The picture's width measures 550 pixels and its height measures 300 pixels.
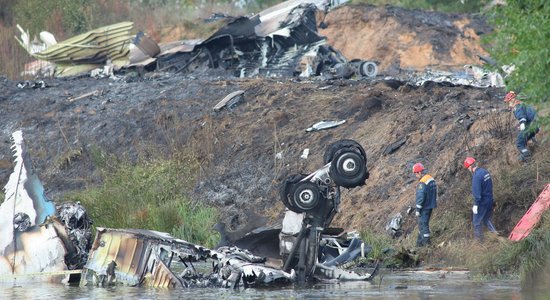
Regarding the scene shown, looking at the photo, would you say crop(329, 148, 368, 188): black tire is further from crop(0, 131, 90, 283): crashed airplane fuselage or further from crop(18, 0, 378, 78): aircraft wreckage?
crop(18, 0, 378, 78): aircraft wreckage

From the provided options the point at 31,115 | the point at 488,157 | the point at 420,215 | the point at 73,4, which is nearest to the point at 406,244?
the point at 420,215

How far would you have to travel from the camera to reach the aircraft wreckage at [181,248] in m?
17.3

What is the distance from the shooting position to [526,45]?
12852 mm

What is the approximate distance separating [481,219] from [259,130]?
34.6 feet

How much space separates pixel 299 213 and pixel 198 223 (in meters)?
8.31

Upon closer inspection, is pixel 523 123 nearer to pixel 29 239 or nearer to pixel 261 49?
pixel 29 239

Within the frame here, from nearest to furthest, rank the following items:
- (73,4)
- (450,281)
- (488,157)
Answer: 1. (450,281)
2. (488,157)
3. (73,4)

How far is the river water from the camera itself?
54.7ft

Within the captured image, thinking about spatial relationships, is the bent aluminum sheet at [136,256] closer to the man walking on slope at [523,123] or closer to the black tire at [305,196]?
the black tire at [305,196]

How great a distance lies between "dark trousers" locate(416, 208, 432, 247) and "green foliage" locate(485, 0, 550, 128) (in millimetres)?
7720

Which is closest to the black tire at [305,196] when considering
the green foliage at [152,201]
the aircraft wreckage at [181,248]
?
the aircraft wreckage at [181,248]

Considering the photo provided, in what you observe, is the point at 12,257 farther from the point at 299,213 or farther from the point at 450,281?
the point at 450,281

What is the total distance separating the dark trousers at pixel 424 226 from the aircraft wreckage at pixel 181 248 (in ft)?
10.1

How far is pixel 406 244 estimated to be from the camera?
22.2 metres
